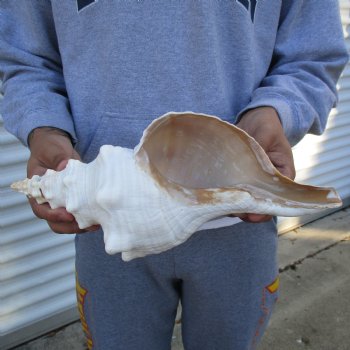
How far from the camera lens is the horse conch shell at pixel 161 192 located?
565mm

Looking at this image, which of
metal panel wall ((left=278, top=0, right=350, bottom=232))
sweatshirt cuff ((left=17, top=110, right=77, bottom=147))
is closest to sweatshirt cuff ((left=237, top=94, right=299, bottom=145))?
sweatshirt cuff ((left=17, top=110, right=77, bottom=147))

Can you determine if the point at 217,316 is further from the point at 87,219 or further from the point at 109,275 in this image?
the point at 87,219

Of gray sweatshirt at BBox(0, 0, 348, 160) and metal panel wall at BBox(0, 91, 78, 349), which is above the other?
gray sweatshirt at BBox(0, 0, 348, 160)

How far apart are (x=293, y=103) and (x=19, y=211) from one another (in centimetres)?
107

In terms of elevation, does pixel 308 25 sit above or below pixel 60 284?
above

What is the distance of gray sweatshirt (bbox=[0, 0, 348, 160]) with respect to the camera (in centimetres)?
69

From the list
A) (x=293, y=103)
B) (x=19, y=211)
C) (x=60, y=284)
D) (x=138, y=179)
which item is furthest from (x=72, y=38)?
(x=60, y=284)

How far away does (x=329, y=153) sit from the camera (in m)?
2.40

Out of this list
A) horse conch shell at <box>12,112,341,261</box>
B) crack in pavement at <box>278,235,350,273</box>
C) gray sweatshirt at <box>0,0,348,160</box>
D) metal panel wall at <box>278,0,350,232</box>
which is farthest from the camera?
metal panel wall at <box>278,0,350,232</box>

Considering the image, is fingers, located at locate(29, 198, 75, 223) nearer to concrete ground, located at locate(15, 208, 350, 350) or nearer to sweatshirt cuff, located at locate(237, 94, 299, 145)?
sweatshirt cuff, located at locate(237, 94, 299, 145)

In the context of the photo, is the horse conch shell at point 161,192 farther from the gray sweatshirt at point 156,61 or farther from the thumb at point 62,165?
the gray sweatshirt at point 156,61

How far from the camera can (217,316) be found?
847mm

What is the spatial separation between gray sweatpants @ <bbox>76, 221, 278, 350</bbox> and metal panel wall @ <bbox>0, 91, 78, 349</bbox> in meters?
0.64

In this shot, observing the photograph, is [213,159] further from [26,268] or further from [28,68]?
[26,268]
